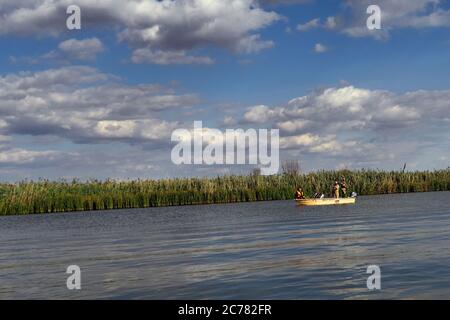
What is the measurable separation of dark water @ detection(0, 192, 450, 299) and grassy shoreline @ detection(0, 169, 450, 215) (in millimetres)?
24280

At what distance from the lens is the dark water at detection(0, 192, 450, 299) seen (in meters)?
15.4

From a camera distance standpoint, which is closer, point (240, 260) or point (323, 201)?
point (240, 260)

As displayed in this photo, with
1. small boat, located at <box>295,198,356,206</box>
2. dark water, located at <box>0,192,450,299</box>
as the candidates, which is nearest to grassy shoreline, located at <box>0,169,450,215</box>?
small boat, located at <box>295,198,356,206</box>

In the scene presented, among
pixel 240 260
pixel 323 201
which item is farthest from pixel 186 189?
pixel 240 260

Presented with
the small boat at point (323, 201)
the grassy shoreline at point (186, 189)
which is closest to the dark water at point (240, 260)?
the small boat at point (323, 201)

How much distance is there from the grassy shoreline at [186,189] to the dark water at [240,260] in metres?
24.3

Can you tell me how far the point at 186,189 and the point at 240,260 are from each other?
49.5 m

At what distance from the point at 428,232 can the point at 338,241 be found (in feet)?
15.3

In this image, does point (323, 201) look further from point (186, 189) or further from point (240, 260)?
point (240, 260)

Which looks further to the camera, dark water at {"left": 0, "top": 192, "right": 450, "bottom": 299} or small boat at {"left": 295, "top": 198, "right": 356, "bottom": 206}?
small boat at {"left": 295, "top": 198, "right": 356, "bottom": 206}

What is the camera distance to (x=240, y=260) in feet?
68.0

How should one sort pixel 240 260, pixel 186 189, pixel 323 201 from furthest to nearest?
1. pixel 186 189
2. pixel 323 201
3. pixel 240 260

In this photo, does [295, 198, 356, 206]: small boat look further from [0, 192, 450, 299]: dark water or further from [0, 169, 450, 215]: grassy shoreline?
[0, 192, 450, 299]: dark water

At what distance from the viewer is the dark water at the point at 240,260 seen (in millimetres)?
15398
